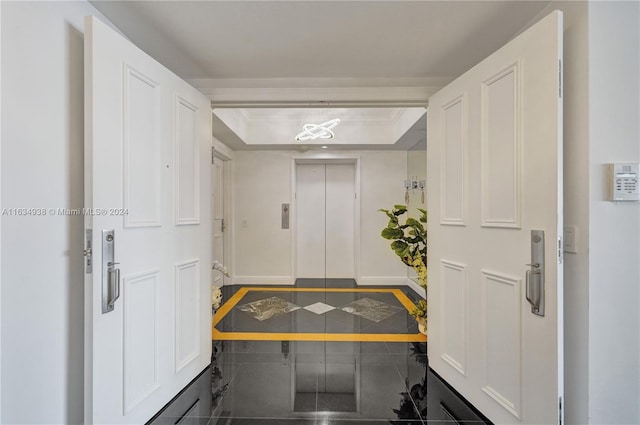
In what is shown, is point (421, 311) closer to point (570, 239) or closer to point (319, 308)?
point (319, 308)

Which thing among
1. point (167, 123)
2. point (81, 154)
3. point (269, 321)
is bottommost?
point (269, 321)

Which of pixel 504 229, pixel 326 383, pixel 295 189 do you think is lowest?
pixel 326 383

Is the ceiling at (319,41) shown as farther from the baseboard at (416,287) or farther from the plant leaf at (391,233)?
the baseboard at (416,287)

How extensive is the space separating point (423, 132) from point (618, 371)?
2822 mm

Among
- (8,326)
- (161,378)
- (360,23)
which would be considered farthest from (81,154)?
(360,23)

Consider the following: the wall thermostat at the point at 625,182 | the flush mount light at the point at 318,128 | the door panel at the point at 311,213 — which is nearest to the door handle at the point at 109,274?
the wall thermostat at the point at 625,182

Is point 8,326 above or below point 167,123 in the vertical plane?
below

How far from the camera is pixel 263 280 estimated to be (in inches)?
175

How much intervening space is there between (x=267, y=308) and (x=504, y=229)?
272cm

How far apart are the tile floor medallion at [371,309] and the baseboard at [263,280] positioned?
4.17 ft

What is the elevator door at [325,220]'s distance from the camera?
464 centimetres

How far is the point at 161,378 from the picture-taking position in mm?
1607

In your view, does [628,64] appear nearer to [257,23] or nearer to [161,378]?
[257,23]

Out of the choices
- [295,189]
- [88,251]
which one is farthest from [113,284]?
[295,189]
